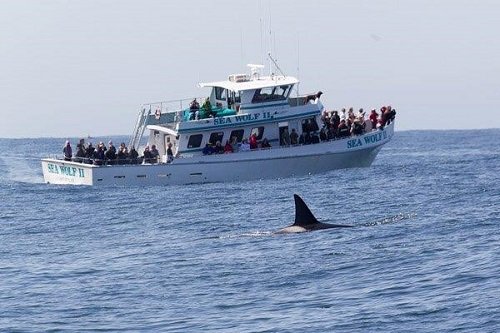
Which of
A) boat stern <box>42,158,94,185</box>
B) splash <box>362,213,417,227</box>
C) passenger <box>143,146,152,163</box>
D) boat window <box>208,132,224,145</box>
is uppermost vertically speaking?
boat window <box>208,132,224,145</box>

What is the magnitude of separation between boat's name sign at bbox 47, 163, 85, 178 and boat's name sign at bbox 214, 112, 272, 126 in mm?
6581

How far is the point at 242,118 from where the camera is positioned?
5825cm

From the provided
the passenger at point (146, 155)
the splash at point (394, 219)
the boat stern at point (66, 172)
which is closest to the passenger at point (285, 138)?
the passenger at point (146, 155)

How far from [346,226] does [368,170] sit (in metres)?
27.8

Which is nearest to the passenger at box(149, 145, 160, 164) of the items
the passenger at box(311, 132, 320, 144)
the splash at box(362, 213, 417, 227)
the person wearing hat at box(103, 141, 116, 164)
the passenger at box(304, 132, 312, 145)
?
the person wearing hat at box(103, 141, 116, 164)

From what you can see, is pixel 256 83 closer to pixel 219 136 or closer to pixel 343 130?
pixel 219 136

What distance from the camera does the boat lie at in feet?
188

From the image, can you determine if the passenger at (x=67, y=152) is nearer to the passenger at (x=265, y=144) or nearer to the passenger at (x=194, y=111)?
the passenger at (x=194, y=111)

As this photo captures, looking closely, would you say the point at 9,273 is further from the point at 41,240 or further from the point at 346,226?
the point at 346,226

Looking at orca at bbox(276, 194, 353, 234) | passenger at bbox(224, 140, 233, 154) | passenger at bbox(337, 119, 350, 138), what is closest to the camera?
orca at bbox(276, 194, 353, 234)

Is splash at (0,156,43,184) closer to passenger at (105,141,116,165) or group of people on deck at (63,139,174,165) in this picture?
group of people on deck at (63,139,174,165)

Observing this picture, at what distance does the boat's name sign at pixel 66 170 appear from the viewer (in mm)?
58234

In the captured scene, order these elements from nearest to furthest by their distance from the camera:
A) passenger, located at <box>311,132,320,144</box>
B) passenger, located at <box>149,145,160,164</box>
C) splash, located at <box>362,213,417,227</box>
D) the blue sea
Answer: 1. the blue sea
2. splash, located at <box>362,213,417,227</box>
3. passenger, located at <box>149,145,160,164</box>
4. passenger, located at <box>311,132,320,144</box>

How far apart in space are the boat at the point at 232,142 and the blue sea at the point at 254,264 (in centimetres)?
635
